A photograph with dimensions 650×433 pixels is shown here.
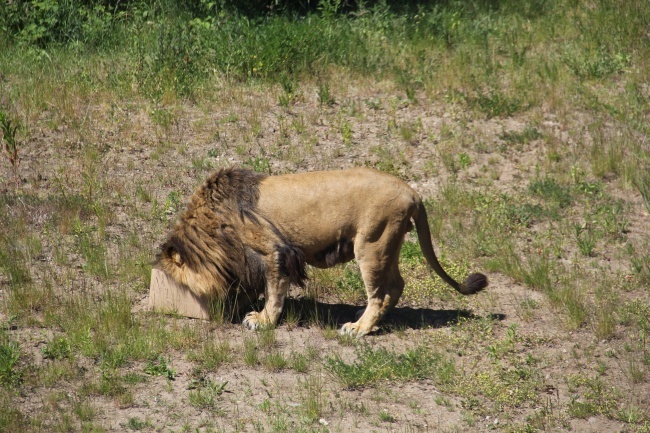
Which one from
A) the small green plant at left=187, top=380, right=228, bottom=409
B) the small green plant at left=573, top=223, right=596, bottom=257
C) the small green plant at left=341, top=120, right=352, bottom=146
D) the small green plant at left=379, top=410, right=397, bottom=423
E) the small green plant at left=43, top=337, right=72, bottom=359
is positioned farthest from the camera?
the small green plant at left=341, top=120, right=352, bottom=146

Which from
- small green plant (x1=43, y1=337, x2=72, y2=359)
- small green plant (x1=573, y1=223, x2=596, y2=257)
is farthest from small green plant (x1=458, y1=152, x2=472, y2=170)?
small green plant (x1=43, y1=337, x2=72, y2=359)

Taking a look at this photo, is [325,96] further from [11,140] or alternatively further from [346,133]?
[11,140]

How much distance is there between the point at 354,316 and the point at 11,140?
408 centimetres

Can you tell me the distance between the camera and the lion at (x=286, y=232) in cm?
716

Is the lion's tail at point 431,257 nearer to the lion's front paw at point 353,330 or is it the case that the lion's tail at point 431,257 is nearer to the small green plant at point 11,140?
the lion's front paw at point 353,330

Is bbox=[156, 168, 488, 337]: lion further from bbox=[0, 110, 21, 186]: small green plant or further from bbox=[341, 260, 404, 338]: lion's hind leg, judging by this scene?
bbox=[0, 110, 21, 186]: small green plant

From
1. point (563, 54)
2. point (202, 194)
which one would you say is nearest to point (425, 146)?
point (563, 54)

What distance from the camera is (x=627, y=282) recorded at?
8.30 metres

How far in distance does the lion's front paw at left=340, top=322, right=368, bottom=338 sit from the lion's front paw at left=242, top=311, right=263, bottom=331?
72 centimetres

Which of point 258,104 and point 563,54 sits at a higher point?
point 563,54

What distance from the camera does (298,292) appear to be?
8258 mm

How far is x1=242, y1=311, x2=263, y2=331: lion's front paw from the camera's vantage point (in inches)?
291

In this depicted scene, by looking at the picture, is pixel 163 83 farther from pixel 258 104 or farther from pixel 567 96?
pixel 567 96

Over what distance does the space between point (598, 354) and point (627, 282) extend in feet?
4.56
